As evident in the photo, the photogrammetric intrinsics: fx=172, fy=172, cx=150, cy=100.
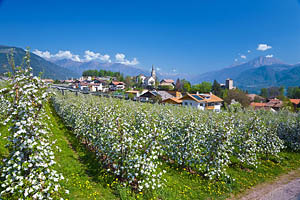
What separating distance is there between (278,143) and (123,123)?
13109mm

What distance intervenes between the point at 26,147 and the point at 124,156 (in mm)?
4193

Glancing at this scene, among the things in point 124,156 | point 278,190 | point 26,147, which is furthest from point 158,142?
point 278,190

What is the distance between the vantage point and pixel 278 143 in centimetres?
1384

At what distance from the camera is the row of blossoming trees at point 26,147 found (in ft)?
15.1

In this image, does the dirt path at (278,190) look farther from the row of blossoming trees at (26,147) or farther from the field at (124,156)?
the row of blossoming trees at (26,147)

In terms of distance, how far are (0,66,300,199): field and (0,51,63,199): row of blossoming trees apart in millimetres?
24

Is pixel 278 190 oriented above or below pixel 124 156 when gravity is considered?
below

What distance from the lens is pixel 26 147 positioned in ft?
15.6

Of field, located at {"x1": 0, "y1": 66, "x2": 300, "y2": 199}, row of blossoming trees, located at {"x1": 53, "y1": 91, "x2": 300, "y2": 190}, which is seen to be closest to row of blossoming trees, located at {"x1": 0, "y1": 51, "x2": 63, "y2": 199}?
field, located at {"x1": 0, "y1": 66, "x2": 300, "y2": 199}

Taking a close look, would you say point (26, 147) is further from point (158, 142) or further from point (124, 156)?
point (158, 142)

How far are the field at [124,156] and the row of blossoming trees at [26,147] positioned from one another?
24 millimetres

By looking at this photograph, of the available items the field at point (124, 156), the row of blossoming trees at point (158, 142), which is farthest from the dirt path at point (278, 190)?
the row of blossoming trees at point (158, 142)

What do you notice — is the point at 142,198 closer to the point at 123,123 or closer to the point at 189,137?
the point at 123,123

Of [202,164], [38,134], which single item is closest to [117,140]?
[38,134]
